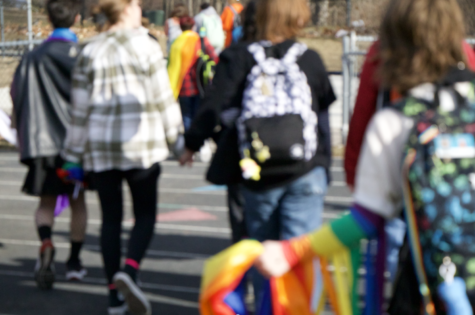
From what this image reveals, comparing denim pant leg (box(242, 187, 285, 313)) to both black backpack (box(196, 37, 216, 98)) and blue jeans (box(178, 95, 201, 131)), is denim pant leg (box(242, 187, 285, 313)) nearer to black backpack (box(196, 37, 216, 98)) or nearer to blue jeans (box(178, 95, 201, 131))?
black backpack (box(196, 37, 216, 98))

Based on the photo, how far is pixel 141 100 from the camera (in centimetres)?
383

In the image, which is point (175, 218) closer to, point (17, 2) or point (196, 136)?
point (196, 136)

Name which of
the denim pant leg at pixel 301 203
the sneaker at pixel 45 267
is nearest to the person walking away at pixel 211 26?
the sneaker at pixel 45 267

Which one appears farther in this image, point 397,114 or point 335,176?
point 335,176

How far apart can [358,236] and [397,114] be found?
37cm

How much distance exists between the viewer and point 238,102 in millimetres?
3279

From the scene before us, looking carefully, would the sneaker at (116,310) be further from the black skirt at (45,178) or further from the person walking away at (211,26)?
the person walking away at (211,26)

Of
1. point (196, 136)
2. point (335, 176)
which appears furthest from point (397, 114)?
point (335, 176)

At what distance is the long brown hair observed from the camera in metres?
1.93

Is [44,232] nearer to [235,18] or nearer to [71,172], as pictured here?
[71,172]

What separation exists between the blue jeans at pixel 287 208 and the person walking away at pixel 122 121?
82 centimetres

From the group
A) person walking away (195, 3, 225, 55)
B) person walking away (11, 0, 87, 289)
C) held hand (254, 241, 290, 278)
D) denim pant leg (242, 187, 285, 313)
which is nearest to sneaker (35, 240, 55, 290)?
Result: person walking away (11, 0, 87, 289)

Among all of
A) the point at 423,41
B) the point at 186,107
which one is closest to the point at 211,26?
the point at 186,107

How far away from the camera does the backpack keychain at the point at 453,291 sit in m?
1.80
